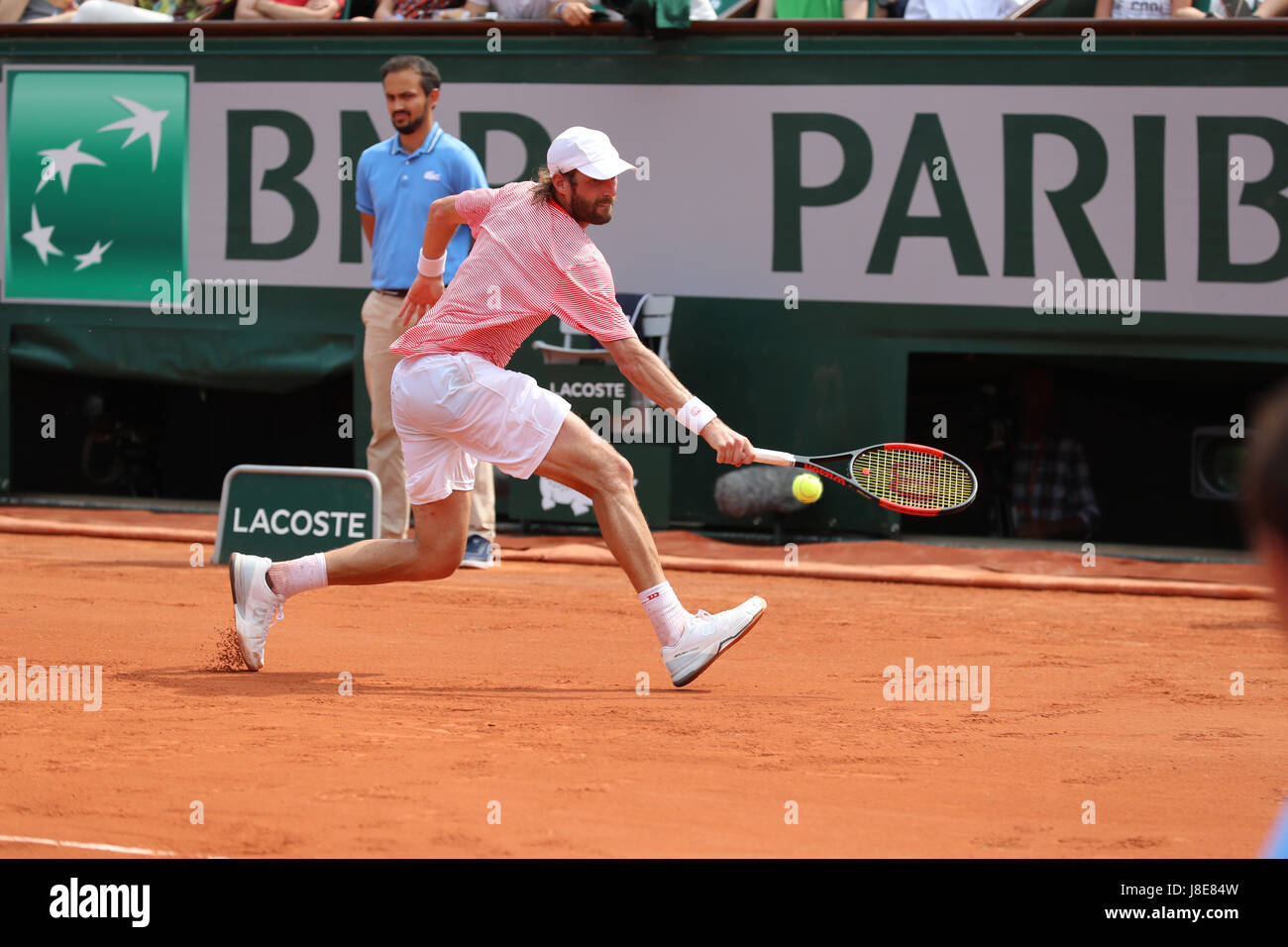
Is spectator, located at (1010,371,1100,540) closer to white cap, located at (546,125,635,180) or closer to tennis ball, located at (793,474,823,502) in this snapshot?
tennis ball, located at (793,474,823,502)

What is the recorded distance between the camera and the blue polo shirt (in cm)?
720

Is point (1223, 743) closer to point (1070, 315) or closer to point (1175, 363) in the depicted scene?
point (1070, 315)

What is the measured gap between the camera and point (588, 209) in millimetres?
4691

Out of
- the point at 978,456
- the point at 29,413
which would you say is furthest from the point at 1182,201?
the point at 29,413

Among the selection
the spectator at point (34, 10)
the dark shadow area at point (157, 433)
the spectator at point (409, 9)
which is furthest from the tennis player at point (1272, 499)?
the spectator at point (34, 10)

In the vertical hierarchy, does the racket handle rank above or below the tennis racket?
above

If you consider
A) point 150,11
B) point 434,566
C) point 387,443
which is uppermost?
point 150,11

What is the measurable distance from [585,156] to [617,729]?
5.55 ft

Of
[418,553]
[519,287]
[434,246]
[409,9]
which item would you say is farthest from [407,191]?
[418,553]

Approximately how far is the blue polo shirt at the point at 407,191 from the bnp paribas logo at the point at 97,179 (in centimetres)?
238

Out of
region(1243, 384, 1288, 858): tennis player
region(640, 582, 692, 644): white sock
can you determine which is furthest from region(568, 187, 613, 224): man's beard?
region(1243, 384, 1288, 858): tennis player

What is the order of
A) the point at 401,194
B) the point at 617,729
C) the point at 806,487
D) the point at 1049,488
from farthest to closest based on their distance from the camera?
the point at 1049,488 → the point at 806,487 → the point at 401,194 → the point at 617,729

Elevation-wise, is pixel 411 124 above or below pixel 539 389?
above

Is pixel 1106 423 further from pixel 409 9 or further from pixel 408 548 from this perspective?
pixel 408 548
